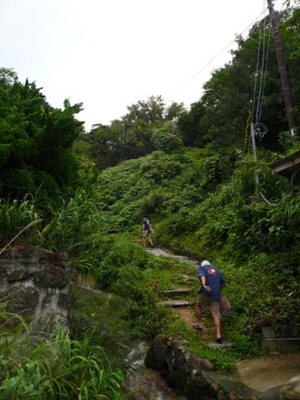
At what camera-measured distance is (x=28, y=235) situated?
5.20 m

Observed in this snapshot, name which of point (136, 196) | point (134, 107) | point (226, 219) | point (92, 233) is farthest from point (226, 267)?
point (134, 107)

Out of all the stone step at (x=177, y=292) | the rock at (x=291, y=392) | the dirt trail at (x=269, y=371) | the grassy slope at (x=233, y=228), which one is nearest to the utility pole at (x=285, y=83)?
the grassy slope at (x=233, y=228)

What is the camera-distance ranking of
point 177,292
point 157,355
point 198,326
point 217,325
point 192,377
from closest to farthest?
point 192,377, point 157,355, point 217,325, point 198,326, point 177,292

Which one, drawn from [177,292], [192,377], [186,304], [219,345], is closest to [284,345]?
[219,345]

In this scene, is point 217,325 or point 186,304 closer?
point 217,325

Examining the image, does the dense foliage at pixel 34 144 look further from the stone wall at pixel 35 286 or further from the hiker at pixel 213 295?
the hiker at pixel 213 295

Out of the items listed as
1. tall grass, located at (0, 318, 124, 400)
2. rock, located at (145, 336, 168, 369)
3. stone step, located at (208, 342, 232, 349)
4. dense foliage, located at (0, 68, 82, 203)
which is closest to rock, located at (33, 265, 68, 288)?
→ tall grass, located at (0, 318, 124, 400)

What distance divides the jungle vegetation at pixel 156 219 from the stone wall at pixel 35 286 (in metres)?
0.29

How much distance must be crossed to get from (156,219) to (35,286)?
55.1 feet

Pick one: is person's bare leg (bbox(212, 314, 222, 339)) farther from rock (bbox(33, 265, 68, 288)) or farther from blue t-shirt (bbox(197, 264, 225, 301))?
rock (bbox(33, 265, 68, 288))

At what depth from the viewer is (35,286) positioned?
464 centimetres

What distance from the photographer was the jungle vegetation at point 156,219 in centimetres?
469

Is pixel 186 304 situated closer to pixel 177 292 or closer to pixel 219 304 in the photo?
pixel 177 292

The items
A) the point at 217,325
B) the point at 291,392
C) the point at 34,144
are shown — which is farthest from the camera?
the point at 217,325
